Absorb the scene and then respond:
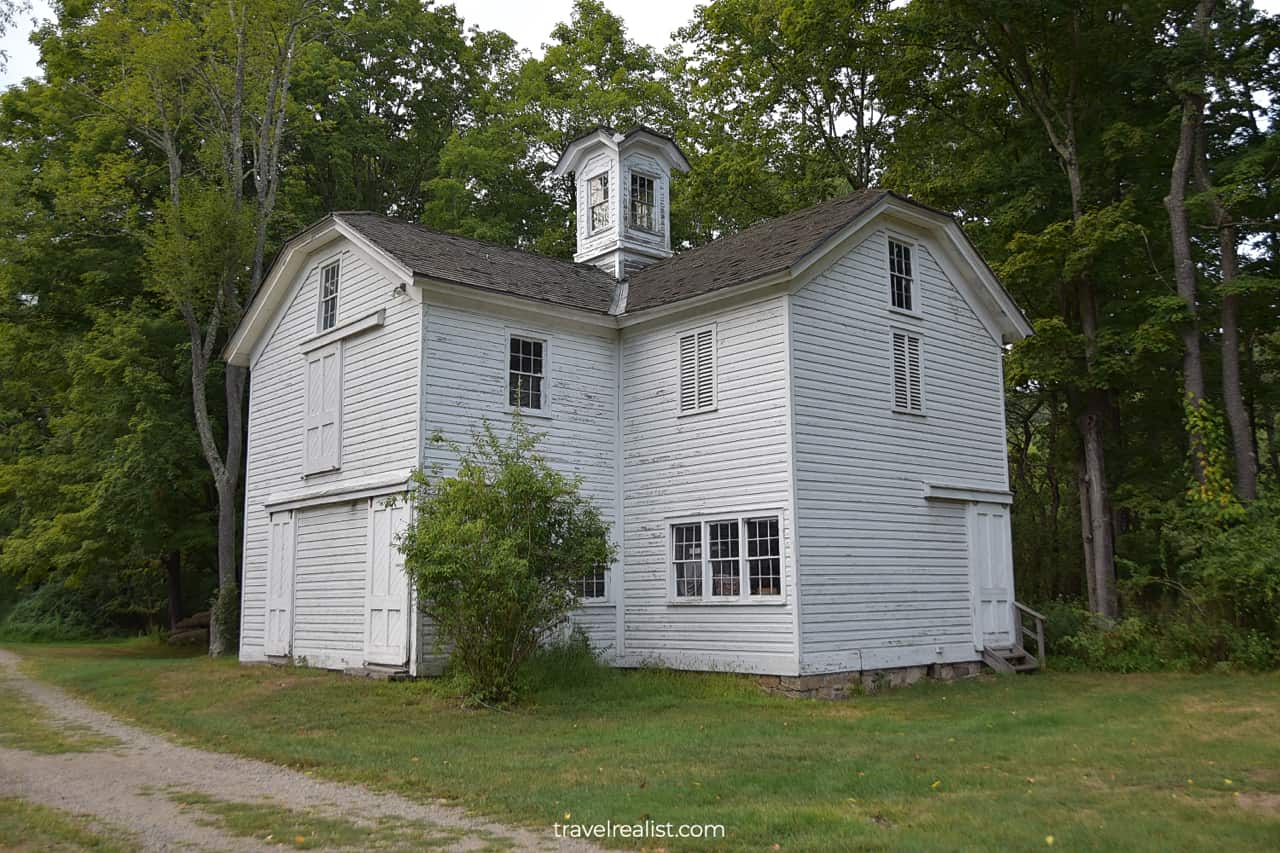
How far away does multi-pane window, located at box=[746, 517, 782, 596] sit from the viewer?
15404mm

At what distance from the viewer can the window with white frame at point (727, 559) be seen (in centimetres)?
1553

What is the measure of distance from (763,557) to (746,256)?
5.23 metres

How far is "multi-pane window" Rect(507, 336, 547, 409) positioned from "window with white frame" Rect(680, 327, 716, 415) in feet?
7.75

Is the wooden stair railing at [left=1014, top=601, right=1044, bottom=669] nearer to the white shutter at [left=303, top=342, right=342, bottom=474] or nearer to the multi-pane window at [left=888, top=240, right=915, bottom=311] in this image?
the multi-pane window at [left=888, top=240, right=915, bottom=311]

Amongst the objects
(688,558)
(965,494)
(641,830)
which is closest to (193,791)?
(641,830)

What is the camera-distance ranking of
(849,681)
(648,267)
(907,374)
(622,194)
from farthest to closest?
(622,194) < (648,267) < (907,374) < (849,681)

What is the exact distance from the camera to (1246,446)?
65.3 feet

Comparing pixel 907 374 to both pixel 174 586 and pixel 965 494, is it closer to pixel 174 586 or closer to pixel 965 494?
pixel 965 494

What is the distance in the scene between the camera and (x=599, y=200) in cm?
2269

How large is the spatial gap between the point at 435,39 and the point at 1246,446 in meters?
28.4

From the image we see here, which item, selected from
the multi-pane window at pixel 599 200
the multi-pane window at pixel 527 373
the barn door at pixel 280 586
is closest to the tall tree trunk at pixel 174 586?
the barn door at pixel 280 586

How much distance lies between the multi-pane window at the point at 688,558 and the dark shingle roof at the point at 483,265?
419 centimetres

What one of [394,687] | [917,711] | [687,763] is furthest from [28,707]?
[917,711]

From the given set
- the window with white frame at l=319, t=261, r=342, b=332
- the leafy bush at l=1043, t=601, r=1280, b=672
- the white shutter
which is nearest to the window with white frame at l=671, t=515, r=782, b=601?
the white shutter
